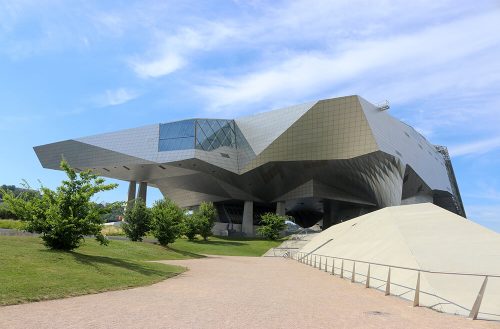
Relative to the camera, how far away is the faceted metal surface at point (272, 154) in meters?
57.4

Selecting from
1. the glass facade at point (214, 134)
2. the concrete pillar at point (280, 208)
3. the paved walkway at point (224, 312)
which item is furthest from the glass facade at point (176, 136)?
the paved walkway at point (224, 312)

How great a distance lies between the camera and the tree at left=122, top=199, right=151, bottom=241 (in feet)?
123

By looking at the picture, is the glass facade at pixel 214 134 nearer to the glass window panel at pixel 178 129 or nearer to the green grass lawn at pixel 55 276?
the glass window panel at pixel 178 129

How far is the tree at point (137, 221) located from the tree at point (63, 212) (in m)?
19.3

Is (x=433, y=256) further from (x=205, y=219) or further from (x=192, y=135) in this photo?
(x=192, y=135)

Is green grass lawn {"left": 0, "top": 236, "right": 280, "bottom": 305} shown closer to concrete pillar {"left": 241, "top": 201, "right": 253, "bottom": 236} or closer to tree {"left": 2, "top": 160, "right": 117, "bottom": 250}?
tree {"left": 2, "top": 160, "right": 117, "bottom": 250}

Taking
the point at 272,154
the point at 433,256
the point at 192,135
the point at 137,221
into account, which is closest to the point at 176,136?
the point at 192,135

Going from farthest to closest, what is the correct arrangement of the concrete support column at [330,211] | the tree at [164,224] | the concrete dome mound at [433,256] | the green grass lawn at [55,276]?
the concrete support column at [330,211] → the tree at [164,224] → the concrete dome mound at [433,256] → the green grass lawn at [55,276]

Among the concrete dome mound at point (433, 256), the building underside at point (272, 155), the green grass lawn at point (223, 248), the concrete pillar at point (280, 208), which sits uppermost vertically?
the building underside at point (272, 155)

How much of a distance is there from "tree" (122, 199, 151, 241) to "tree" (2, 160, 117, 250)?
1926cm

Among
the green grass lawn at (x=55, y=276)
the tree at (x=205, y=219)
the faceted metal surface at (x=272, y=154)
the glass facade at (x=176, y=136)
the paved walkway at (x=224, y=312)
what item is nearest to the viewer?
the paved walkway at (x=224, y=312)

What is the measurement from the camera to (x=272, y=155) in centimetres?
6156

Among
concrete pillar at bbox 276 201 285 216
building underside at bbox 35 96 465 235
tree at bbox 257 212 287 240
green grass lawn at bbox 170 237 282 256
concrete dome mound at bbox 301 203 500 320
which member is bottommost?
green grass lawn at bbox 170 237 282 256

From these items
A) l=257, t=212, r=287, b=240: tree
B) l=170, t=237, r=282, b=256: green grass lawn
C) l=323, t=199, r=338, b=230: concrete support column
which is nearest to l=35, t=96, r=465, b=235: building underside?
l=257, t=212, r=287, b=240: tree
